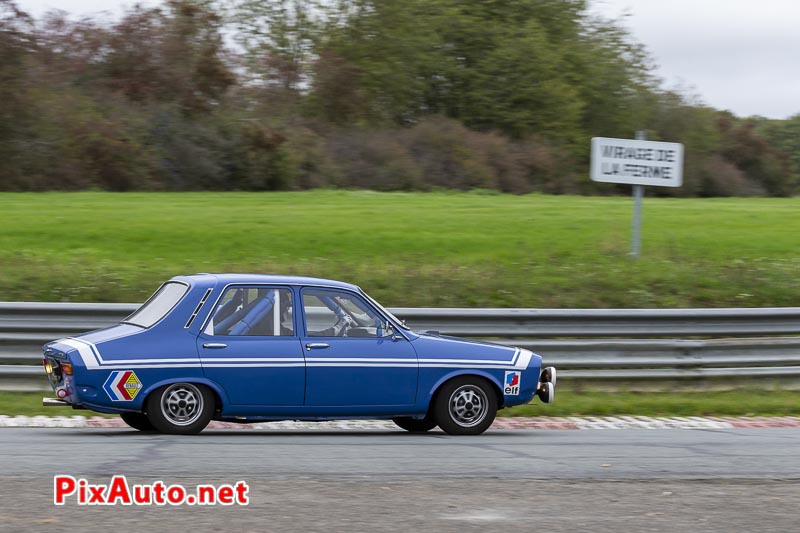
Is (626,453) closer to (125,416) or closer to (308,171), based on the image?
(125,416)

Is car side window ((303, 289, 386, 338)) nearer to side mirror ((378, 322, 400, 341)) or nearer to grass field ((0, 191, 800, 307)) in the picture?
side mirror ((378, 322, 400, 341))

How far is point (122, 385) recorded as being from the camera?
28.8 ft

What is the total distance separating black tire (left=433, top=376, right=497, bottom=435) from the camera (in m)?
9.71

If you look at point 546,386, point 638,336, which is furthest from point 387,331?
point 638,336

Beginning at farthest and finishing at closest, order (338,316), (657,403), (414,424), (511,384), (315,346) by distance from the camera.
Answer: (657,403)
(414,424)
(511,384)
(338,316)
(315,346)

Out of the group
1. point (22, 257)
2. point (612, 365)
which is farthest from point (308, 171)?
point (612, 365)

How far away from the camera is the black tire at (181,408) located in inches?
352

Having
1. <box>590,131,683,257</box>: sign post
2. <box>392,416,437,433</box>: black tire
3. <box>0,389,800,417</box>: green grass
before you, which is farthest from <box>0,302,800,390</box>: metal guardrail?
<box>590,131,683,257</box>: sign post

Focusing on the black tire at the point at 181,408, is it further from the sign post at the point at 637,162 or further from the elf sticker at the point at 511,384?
the sign post at the point at 637,162

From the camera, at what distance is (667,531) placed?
6.11m

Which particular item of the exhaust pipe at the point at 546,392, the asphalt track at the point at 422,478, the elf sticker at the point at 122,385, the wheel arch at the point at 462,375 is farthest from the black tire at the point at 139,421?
the exhaust pipe at the point at 546,392

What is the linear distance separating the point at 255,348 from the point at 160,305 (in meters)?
0.89

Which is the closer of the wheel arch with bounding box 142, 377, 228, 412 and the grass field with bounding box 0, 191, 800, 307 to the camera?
the wheel arch with bounding box 142, 377, 228, 412

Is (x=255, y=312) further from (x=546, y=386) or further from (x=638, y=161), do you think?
(x=638, y=161)
